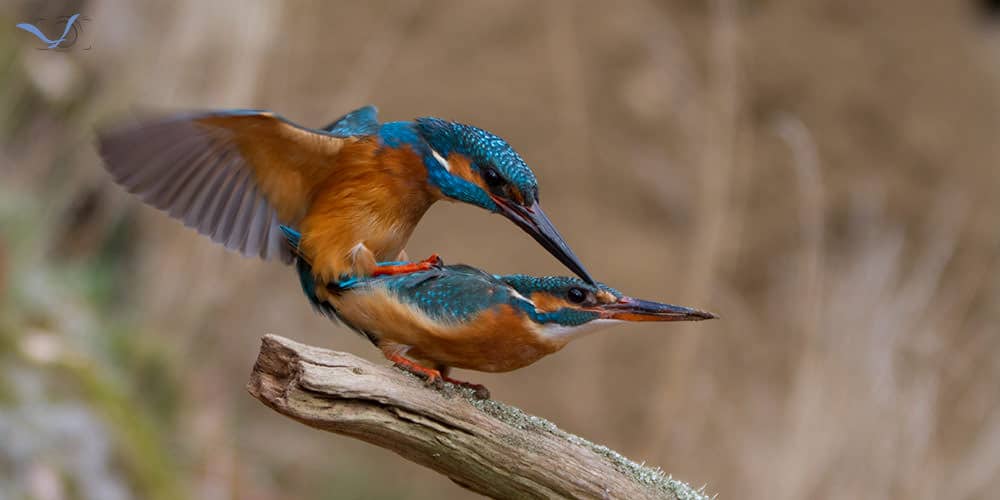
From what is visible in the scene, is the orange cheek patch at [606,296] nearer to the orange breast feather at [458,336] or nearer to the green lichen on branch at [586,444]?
the orange breast feather at [458,336]

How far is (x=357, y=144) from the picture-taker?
1697 millimetres

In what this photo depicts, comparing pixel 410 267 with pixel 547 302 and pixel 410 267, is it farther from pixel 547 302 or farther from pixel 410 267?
pixel 547 302

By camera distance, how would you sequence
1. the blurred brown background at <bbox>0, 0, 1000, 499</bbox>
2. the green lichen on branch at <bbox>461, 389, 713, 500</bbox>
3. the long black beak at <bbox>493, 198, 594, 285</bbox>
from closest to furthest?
the long black beak at <bbox>493, 198, 594, 285</bbox>
the green lichen on branch at <bbox>461, 389, 713, 500</bbox>
the blurred brown background at <bbox>0, 0, 1000, 499</bbox>

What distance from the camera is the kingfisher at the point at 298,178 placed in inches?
62.4

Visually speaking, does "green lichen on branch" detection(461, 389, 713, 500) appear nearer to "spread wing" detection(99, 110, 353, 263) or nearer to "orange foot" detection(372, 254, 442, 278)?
"orange foot" detection(372, 254, 442, 278)

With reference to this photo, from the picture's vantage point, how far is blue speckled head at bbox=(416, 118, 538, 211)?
4.79 ft

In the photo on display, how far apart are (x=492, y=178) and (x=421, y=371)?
0.28 meters

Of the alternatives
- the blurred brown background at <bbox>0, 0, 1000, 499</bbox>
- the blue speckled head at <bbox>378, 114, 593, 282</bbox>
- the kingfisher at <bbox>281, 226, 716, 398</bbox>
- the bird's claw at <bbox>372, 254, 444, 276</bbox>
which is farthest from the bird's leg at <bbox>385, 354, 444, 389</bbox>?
the blurred brown background at <bbox>0, 0, 1000, 499</bbox>

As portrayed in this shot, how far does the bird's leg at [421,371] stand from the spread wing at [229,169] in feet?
1.00

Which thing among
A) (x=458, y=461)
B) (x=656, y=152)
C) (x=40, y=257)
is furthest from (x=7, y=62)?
(x=458, y=461)

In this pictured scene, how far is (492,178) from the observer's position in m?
1.49

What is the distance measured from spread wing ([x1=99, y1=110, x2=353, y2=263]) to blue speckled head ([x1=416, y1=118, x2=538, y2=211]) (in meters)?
0.21

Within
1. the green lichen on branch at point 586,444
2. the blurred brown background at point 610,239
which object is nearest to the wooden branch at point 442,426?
the green lichen on branch at point 586,444

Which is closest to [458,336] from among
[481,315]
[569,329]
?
[481,315]
